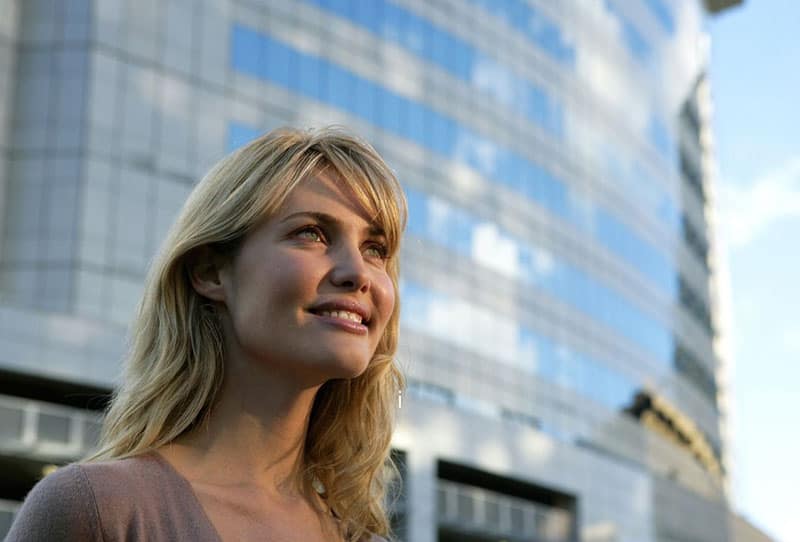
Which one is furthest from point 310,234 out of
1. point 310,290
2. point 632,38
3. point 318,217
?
point 632,38

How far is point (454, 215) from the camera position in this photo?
137ft

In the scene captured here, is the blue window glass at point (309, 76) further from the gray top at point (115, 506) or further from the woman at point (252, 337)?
the gray top at point (115, 506)

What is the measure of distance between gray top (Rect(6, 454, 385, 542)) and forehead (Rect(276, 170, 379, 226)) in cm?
63

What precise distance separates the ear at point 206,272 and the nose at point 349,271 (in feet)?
0.95

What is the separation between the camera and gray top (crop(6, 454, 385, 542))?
110 inches

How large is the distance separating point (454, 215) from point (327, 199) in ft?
127

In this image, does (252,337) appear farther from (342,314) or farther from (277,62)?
(277,62)

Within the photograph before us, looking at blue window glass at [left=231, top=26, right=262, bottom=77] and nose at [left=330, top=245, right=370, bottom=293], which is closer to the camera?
nose at [left=330, top=245, right=370, bottom=293]

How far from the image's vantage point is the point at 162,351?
3197 mm

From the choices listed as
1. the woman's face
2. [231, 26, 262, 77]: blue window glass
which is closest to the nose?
the woman's face

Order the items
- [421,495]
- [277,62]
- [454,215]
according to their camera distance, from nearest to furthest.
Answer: [421,495]
[277,62]
[454,215]

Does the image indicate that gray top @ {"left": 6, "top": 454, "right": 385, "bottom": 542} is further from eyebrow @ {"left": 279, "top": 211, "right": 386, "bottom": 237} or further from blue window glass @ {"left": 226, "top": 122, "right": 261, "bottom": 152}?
blue window glass @ {"left": 226, "top": 122, "right": 261, "bottom": 152}

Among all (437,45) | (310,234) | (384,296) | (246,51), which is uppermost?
(437,45)

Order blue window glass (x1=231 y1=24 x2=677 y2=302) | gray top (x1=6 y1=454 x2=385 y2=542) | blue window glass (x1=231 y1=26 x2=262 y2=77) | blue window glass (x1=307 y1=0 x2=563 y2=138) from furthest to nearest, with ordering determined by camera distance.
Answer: blue window glass (x1=307 y1=0 x2=563 y2=138), blue window glass (x1=231 y1=24 x2=677 y2=302), blue window glass (x1=231 y1=26 x2=262 y2=77), gray top (x1=6 y1=454 x2=385 y2=542)
